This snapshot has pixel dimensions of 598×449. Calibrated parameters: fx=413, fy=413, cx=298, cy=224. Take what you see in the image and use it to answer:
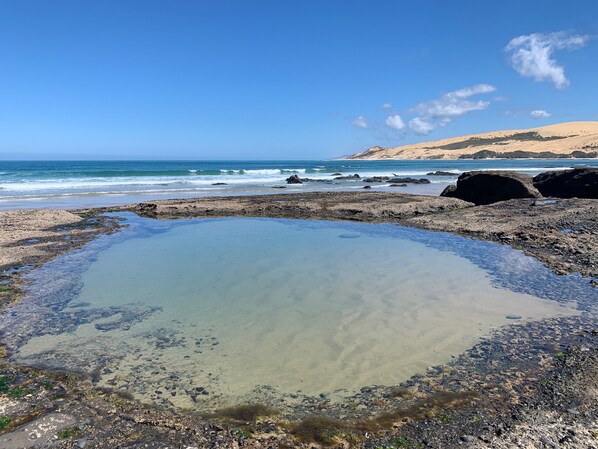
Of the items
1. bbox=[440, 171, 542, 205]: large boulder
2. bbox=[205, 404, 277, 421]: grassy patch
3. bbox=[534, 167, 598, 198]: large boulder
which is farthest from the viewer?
bbox=[440, 171, 542, 205]: large boulder

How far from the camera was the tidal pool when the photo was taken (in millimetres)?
4816

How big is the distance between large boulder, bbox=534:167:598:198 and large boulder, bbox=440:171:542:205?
1.63 meters

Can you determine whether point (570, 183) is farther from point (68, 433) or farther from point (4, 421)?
point (4, 421)

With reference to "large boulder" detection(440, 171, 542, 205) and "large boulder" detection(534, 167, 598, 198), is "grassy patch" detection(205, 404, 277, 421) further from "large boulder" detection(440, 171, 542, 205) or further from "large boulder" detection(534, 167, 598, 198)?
"large boulder" detection(534, 167, 598, 198)

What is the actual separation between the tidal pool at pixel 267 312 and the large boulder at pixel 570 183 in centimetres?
1092

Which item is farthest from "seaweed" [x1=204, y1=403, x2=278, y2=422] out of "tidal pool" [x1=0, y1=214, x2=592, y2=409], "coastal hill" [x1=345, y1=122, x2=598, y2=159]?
"coastal hill" [x1=345, y1=122, x2=598, y2=159]

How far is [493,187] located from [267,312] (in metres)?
16.6

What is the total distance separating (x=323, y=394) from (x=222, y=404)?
3.44 feet

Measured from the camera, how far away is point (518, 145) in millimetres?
120062

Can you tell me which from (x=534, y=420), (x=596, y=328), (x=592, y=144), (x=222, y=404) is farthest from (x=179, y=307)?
(x=592, y=144)

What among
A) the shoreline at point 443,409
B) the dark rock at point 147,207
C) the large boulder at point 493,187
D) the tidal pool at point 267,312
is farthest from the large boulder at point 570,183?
the dark rock at point 147,207

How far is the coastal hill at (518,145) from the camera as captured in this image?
334 feet

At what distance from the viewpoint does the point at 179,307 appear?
6.94 meters

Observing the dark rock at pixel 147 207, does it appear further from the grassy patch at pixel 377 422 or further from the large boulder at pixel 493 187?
the grassy patch at pixel 377 422
